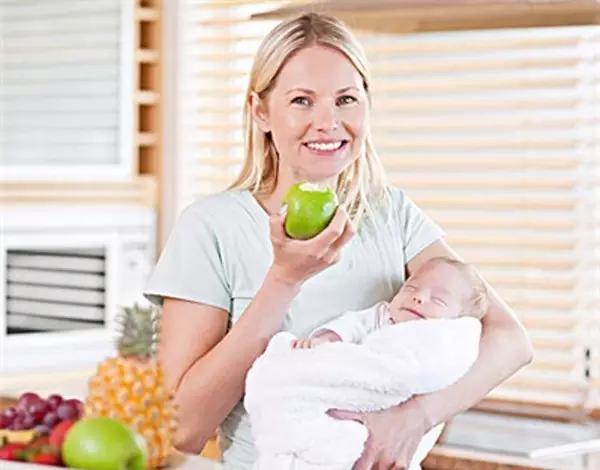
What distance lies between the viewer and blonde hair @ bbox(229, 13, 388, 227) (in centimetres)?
181

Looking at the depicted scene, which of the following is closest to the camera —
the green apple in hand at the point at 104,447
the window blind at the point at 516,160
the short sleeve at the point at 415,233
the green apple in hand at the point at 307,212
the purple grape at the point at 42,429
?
the green apple in hand at the point at 104,447

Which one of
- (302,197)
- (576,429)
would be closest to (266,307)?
(302,197)

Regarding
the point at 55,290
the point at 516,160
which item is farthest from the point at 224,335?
the point at 55,290

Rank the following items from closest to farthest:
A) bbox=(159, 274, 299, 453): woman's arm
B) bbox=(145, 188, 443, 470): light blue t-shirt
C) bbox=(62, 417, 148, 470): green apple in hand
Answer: bbox=(62, 417, 148, 470): green apple in hand < bbox=(159, 274, 299, 453): woman's arm < bbox=(145, 188, 443, 470): light blue t-shirt

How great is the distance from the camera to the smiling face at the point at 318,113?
175 cm

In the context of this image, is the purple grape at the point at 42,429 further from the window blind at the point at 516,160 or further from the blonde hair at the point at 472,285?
the window blind at the point at 516,160

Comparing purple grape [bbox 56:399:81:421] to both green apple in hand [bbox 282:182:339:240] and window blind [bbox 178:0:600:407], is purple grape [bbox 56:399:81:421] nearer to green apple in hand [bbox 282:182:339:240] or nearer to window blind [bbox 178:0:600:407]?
green apple in hand [bbox 282:182:339:240]

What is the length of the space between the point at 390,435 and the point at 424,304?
0.67 feet

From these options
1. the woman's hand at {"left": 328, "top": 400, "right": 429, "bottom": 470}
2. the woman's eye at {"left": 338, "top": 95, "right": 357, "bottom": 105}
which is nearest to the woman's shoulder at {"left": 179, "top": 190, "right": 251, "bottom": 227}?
the woman's eye at {"left": 338, "top": 95, "right": 357, "bottom": 105}

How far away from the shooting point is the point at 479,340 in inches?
73.8

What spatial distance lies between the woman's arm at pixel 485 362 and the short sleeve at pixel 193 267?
30cm

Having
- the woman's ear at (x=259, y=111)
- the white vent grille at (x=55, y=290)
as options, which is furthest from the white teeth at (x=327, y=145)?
the white vent grille at (x=55, y=290)

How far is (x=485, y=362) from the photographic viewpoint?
186cm

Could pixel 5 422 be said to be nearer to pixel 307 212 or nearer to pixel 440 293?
pixel 307 212
